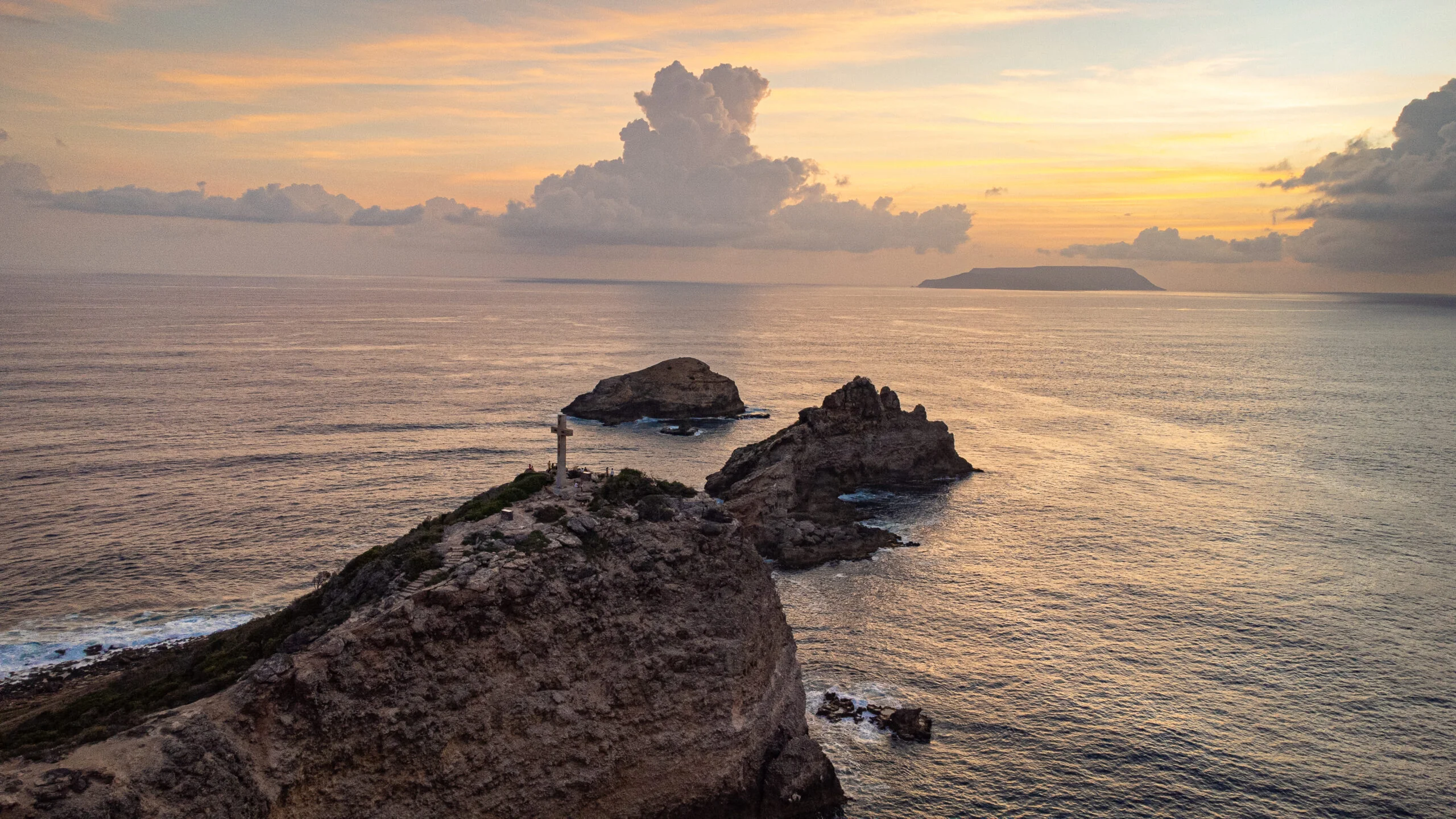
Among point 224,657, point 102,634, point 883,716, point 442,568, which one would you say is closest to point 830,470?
point 883,716

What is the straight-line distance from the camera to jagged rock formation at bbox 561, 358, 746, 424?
11356 cm

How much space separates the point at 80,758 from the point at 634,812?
1768 cm

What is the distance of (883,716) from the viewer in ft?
139

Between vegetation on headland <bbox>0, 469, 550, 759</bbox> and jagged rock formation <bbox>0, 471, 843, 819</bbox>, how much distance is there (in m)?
0.69

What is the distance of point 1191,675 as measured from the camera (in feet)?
156

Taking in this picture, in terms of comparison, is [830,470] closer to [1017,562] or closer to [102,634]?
[1017,562]

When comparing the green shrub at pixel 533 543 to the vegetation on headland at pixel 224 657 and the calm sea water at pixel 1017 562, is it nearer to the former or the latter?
the vegetation on headland at pixel 224 657

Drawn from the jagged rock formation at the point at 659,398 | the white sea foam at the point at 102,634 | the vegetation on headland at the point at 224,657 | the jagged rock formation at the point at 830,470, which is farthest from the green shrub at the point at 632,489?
the jagged rock formation at the point at 659,398

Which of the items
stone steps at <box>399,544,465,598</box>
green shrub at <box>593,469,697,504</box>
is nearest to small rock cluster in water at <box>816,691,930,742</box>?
green shrub at <box>593,469,697,504</box>

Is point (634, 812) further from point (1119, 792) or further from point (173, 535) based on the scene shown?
point (173, 535)

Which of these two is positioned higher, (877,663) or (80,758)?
(80,758)

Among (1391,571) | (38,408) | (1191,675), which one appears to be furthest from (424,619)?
(38,408)

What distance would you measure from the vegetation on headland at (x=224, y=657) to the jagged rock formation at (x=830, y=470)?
109 ft

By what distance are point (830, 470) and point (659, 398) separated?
3968 cm
